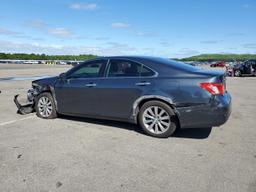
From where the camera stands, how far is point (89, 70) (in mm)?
6672

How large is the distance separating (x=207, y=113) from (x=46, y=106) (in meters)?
3.98

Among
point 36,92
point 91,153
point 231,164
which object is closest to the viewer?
point 231,164

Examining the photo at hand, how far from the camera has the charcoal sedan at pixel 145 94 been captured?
17.6ft

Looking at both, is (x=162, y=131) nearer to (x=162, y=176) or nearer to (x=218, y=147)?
(x=218, y=147)

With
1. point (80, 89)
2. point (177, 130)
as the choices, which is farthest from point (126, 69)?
point (177, 130)

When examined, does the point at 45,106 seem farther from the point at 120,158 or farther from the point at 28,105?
the point at 120,158

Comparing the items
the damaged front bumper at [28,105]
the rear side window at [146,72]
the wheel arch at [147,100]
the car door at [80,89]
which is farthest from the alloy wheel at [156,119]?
the damaged front bumper at [28,105]

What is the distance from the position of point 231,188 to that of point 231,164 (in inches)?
32.5

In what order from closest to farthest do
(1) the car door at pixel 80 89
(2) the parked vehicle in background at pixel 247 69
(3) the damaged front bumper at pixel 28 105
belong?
(1) the car door at pixel 80 89 → (3) the damaged front bumper at pixel 28 105 → (2) the parked vehicle in background at pixel 247 69

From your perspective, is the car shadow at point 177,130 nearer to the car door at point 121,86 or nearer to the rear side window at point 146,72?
the car door at point 121,86

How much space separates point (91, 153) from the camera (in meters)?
4.84

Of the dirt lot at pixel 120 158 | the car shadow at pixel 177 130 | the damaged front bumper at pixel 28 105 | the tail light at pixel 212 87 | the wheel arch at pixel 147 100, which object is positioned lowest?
the dirt lot at pixel 120 158

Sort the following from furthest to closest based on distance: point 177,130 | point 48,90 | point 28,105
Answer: point 28,105 → point 48,90 → point 177,130

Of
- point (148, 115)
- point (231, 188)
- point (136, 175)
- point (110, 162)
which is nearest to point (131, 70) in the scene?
point (148, 115)
